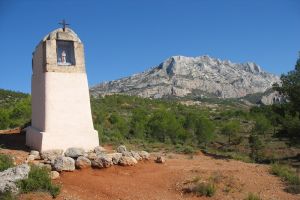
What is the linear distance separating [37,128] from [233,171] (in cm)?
750

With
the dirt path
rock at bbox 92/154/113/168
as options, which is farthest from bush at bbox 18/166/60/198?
rock at bbox 92/154/113/168

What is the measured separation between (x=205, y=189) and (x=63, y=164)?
167 inches

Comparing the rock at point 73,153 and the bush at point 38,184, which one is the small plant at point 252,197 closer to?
the bush at point 38,184

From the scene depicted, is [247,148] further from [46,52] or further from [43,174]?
[43,174]

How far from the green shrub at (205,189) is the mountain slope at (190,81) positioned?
123522mm

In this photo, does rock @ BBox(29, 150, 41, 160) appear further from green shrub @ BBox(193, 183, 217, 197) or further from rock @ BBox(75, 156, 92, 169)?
green shrub @ BBox(193, 183, 217, 197)

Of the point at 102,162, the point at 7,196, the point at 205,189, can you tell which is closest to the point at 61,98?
the point at 102,162

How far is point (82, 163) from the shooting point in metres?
12.2

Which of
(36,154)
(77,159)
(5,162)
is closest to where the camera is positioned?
A: (5,162)

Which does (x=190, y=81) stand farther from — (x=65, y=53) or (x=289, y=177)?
(x=289, y=177)

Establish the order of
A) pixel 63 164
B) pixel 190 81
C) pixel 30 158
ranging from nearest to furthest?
pixel 63 164 < pixel 30 158 < pixel 190 81

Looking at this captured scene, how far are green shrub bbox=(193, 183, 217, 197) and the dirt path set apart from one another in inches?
6.0

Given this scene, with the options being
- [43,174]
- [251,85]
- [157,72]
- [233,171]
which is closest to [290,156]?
[233,171]

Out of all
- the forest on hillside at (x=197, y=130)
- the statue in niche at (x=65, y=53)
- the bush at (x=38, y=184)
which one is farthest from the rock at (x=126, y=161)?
the forest on hillside at (x=197, y=130)
